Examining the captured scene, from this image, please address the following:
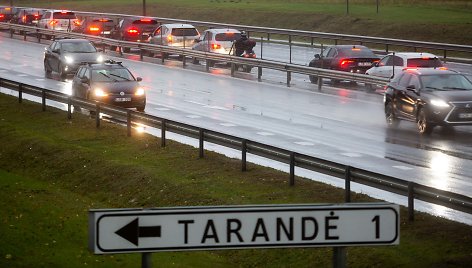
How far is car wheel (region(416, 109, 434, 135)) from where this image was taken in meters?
27.9

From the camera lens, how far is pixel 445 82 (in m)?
29.2

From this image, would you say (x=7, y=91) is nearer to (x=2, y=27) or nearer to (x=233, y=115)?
(x=233, y=115)

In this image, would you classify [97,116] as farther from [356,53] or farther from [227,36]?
[227,36]

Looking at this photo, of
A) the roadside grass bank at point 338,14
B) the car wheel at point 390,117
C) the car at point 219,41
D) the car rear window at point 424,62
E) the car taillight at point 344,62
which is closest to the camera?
the car wheel at point 390,117

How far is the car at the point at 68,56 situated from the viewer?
43531 millimetres

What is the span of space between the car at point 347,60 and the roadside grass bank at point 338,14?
546 inches

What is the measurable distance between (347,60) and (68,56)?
36.1 ft

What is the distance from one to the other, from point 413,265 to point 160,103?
22257mm

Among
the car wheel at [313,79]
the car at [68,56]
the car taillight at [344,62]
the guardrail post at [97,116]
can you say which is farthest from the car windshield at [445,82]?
the car at [68,56]

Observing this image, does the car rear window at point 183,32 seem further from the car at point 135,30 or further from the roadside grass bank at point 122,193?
the roadside grass bank at point 122,193

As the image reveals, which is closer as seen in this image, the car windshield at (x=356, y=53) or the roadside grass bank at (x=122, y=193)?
the roadside grass bank at (x=122, y=193)

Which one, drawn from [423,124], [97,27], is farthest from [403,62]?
[97,27]

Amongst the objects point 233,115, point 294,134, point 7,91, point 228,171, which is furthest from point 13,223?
point 7,91

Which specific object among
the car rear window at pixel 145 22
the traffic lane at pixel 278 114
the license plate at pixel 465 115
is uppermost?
the car rear window at pixel 145 22
